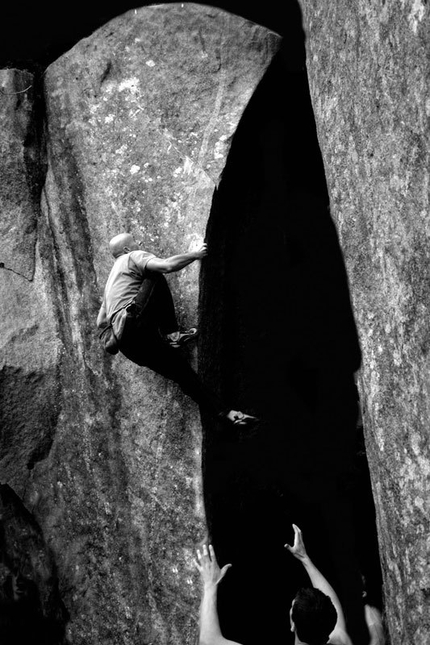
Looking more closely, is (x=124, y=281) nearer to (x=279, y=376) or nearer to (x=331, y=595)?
(x=279, y=376)

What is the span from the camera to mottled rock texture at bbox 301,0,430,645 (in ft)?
14.3

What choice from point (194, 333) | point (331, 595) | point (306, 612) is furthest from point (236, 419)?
point (306, 612)

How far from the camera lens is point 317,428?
646 centimetres

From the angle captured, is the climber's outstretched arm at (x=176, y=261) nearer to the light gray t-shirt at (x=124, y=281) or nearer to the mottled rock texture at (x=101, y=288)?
the light gray t-shirt at (x=124, y=281)

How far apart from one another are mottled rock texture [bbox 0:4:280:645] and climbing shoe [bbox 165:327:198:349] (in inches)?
3.8

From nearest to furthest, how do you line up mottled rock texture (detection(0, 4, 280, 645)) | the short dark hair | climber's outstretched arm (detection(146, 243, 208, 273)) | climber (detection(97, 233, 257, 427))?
the short dark hair < climber's outstretched arm (detection(146, 243, 208, 273)) < climber (detection(97, 233, 257, 427)) < mottled rock texture (detection(0, 4, 280, 645))

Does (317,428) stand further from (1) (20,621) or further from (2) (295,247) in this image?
(1) (20,621)

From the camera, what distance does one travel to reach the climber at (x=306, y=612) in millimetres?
4031

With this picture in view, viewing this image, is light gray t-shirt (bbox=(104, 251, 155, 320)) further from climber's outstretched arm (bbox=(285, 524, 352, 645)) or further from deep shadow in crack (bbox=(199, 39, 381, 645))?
climber's outstretched arm (bbox=(285, 524, 352, 645))

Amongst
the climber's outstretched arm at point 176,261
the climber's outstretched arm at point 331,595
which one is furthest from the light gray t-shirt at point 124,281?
the climber's outstretched arm at point 331,595

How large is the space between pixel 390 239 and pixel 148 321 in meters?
1.44

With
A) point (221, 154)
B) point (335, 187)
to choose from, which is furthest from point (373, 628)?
point (221, 154)

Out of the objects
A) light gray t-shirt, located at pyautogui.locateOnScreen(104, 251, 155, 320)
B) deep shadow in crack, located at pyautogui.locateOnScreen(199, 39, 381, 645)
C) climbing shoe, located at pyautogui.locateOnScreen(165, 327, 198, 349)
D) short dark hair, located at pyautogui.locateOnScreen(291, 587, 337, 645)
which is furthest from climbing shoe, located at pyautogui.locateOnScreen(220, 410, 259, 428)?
short dark hair, located at pyautogui.locateOnScreen(291, 587, 337, 645)

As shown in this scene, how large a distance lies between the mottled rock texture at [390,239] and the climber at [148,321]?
2.87 ft
